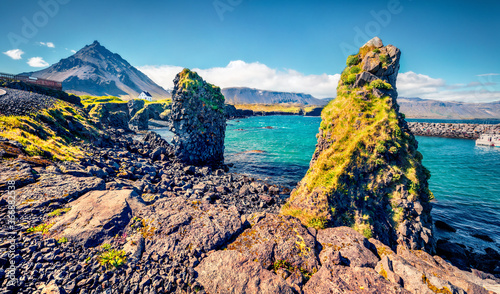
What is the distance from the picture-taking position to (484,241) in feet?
55.8

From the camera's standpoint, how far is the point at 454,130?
105625 millimetres

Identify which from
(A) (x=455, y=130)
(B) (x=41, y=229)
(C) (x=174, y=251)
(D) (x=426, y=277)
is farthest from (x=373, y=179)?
(A) (x=455, y=130)

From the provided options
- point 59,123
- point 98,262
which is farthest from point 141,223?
point 59,123

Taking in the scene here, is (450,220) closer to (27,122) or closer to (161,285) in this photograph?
(161,285)

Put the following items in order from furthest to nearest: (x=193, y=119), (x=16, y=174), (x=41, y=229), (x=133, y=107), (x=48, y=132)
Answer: (x=133, y=107)
(x=193, y=119)
(x=48, y=132)
(x=16, y=174)
(x=41, y=229)

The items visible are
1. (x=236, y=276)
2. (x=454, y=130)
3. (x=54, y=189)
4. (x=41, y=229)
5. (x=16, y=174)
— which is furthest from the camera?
(x=454, y=130)

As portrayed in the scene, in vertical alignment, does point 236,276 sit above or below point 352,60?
below

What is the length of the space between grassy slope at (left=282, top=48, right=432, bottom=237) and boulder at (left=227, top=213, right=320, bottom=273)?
2550mm

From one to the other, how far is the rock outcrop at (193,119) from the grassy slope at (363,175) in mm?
22068

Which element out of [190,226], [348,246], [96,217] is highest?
[96,217]

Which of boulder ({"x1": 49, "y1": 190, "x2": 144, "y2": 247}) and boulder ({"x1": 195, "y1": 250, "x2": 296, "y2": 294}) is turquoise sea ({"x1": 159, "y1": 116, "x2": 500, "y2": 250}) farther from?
boulder ({"x1": 49, "y1": 190, "x2": 144, "y2": 247})

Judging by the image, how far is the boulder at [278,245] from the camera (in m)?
7.44

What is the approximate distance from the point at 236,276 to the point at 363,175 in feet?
33.3

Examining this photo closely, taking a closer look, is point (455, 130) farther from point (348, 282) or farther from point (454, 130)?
point (348, 282)
